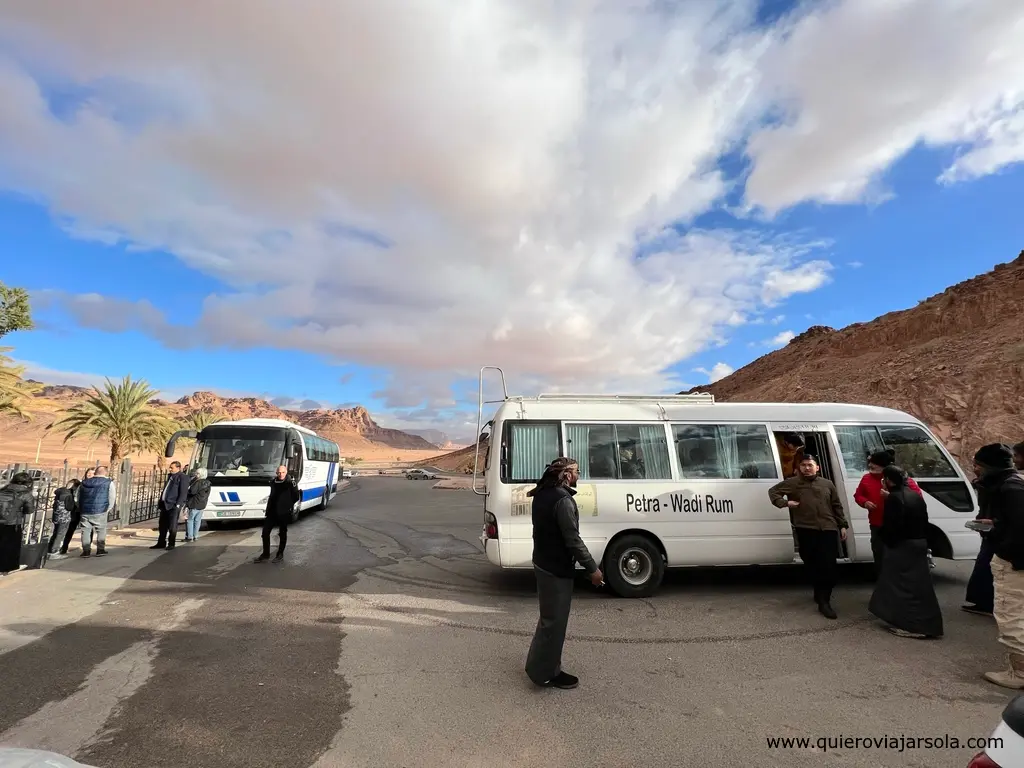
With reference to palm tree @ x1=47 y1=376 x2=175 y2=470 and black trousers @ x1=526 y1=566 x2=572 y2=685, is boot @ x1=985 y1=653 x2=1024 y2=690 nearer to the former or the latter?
black trousers @ x1=526 y1=566 x2=572 y2=685

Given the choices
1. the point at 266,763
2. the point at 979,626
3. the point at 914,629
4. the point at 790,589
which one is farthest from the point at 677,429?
the point at 266,763

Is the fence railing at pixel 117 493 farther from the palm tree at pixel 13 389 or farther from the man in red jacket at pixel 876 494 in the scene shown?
the man in red jacket at pixel 876 494

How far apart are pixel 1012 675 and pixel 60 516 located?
13.3 m

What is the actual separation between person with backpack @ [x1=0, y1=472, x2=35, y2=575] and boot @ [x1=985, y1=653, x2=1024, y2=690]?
11705mm

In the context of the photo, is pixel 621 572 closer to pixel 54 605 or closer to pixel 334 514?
pixel 54 605

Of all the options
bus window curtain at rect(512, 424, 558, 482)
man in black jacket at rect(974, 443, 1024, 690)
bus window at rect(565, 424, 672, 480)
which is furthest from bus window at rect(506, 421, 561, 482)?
man in black jacket at rect(974, 443, 1024, 690)

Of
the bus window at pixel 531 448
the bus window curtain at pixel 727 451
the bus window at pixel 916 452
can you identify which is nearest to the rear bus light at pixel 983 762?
the bus window at pixel 531 448

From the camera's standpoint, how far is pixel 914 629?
5355 millimetres

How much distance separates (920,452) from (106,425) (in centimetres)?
3124

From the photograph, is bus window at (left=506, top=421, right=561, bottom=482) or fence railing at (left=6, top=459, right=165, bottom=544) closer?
bus window at (left=506, top=421, right=561, bottom=482)

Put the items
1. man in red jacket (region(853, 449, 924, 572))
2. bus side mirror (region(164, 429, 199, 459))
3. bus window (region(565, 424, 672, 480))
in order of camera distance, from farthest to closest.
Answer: bus side mirror (region(164, 429, 199, 459)), bus window (region(565, 424, 672, 480)), man in red jacket (region(853, 449, 924, 572))

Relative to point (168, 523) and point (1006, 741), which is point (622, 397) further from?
point (168, 523)

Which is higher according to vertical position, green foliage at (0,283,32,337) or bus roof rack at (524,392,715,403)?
green foliage at (0,283,32,337)

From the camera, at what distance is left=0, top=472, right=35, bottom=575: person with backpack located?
25.7 ft
